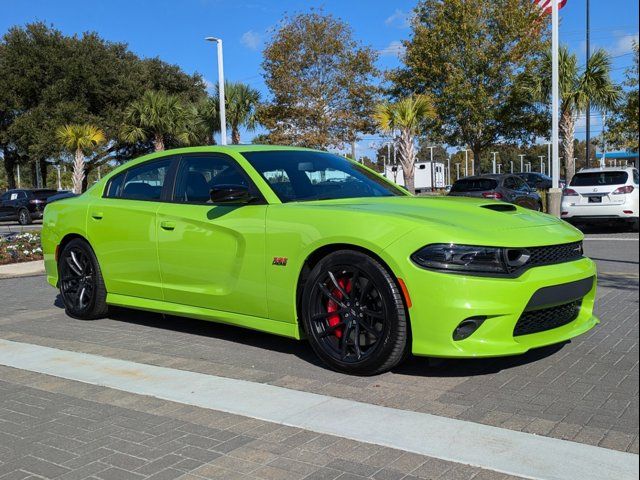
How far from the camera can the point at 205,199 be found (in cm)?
557

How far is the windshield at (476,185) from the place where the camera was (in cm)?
1853

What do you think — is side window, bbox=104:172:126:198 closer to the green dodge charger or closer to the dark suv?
the green dodge charger

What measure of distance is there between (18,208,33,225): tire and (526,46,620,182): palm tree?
72.0 feet

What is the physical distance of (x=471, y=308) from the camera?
394 centimetres

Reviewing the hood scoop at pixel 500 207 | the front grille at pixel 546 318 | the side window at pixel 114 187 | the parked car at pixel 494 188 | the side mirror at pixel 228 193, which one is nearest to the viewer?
the front grille at pixel 546 318

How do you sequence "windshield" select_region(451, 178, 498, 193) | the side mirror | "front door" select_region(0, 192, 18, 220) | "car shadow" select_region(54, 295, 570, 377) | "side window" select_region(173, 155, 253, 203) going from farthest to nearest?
"front door" select_region(0, 192, 18, 220)
"windshield" select_region(451, 178, 498, 193)
"side window" select_region(173, 155, 253, 203)
the side mirror
"car shadow" select_region(54, 295, 570, 377)

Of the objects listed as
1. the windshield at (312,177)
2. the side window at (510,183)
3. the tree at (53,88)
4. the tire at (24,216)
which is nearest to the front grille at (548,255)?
the windshield at (312,177)

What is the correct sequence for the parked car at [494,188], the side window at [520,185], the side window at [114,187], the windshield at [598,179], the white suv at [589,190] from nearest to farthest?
the side window at [114,187], the white suv at [589,190], the windshield at [598,179], the parked car at [494,188], the side window at [520,185]

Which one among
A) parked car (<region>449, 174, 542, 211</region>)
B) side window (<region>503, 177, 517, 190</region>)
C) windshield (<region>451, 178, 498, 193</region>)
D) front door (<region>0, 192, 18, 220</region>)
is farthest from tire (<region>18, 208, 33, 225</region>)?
side window (<region>503, 177, 517, 190</region>)

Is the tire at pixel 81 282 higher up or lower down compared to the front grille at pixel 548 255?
lower down

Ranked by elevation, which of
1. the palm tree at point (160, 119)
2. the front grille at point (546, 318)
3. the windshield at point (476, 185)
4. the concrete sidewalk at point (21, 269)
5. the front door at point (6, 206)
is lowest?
the concrete sidewalk at point (21, 269)

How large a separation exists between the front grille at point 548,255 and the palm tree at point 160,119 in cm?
3102

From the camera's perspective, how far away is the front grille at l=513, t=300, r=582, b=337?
4.09 metres

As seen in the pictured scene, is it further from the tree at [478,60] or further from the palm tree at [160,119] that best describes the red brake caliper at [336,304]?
the palm tree at [160,119]
